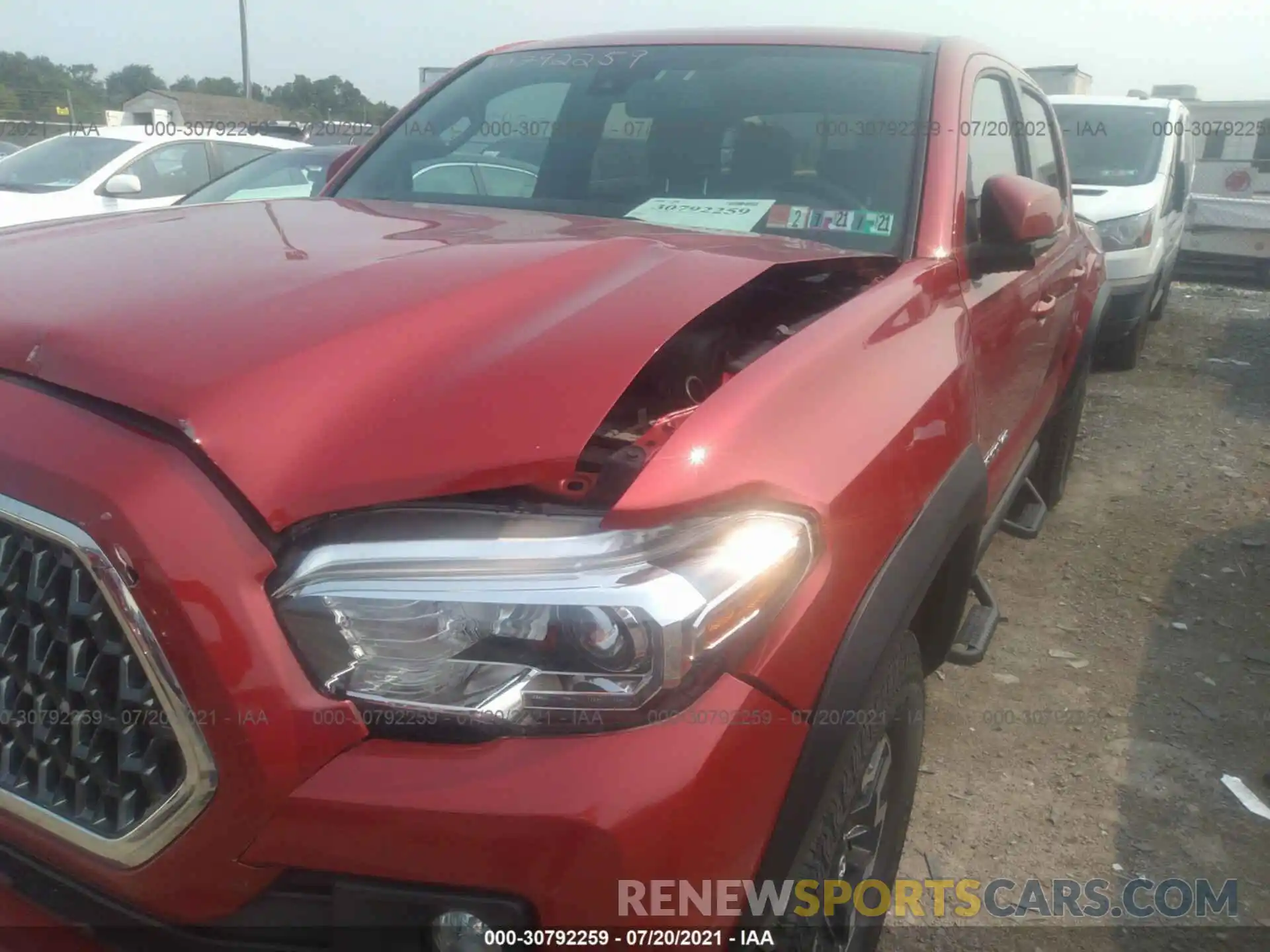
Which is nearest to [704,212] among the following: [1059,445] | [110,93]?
[1059,445]

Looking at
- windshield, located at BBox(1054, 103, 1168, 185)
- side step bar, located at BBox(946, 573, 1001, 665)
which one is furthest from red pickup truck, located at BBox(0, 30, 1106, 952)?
windshield, located at BBox(1054, 103, 1168, 185)

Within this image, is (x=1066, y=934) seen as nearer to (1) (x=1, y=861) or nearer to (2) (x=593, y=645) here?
(2) (x=593, y=645)

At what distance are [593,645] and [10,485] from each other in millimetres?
687

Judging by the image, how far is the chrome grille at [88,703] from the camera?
1129mm

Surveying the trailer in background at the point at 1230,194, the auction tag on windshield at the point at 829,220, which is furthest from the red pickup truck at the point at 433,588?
the trailer in background at the point at 1230,194

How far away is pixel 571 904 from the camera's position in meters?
1.13

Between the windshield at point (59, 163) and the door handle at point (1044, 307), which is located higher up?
the windshield at point (59, 163)

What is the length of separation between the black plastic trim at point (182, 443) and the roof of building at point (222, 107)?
19.9 m

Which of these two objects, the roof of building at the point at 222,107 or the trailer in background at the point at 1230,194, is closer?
the trailer in background at the point at 1230,194

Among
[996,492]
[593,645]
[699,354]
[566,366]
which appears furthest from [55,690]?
[996,492]

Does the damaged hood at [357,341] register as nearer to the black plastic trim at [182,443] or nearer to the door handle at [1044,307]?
the black plastic trim at [182,443]

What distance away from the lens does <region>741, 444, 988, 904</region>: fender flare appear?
133 cm

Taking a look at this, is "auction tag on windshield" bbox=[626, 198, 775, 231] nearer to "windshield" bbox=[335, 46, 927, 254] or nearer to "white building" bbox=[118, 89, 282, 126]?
"windshield" bbox=[335, 46, 927, 254]

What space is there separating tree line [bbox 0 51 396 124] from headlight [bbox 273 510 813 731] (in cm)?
1477
